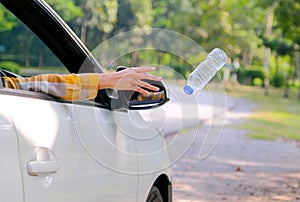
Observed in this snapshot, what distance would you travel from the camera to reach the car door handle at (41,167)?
208cm

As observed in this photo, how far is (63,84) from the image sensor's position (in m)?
2.54

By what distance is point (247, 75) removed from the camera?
170 feet

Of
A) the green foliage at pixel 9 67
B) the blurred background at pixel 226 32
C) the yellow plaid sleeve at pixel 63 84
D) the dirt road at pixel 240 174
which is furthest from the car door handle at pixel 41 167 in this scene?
the blurred background at pixel 226 32

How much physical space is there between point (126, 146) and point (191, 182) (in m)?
5.57

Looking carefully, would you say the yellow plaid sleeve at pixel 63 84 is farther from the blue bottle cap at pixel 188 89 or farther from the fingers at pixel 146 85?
the blue bottle cap at pixel 188 89

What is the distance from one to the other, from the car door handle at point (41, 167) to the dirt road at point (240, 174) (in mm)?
3143

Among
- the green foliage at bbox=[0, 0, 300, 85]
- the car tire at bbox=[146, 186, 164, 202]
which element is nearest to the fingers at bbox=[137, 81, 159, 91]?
the car tire at bbox=[146, 186, 164, 202]

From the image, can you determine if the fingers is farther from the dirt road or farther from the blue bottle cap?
the dirt road

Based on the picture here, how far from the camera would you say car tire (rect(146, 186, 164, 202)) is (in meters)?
3.40

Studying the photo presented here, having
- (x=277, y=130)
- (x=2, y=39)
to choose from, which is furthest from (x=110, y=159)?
(x=2, y=39)

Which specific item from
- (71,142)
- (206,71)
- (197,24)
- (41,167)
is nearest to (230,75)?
(197,24)

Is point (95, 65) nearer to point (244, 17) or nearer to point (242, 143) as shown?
point (242, 143)

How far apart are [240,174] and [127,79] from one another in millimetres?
7343

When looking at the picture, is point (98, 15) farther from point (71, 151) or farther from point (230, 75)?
point (71, 151)
